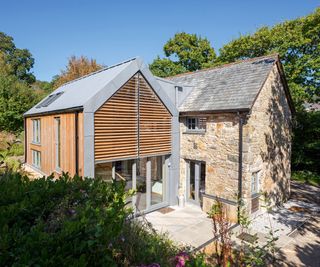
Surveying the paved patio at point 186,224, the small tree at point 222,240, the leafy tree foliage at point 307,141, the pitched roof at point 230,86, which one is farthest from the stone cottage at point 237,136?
the leafy tree foliage at point 307,141

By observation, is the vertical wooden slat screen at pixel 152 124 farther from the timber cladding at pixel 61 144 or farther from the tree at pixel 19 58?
the tree at pixel 19 58

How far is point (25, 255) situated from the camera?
241cm

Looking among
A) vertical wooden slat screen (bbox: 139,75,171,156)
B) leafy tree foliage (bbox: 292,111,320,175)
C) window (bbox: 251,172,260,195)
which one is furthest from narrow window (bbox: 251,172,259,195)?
leafy tree foliage (bbox: 292,111,320,175)

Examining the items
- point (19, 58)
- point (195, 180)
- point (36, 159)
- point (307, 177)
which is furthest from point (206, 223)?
point (19, 58)

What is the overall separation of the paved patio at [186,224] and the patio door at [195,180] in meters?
0.53

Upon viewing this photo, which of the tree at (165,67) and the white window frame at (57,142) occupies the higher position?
the tree at (165,67)

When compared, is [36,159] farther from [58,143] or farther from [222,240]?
[222,240]

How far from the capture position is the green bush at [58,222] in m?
2.56

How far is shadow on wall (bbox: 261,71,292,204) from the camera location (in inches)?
533

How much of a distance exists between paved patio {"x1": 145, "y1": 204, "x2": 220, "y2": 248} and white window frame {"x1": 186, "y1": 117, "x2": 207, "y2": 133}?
176 inches

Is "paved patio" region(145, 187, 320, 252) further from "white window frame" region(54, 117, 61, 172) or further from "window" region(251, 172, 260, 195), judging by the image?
"white window frame" region(54, 117, 61, 172)

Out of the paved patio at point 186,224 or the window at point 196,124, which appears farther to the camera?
the window at point 196,124

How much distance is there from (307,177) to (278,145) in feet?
29.1

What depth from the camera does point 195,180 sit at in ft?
46.4
